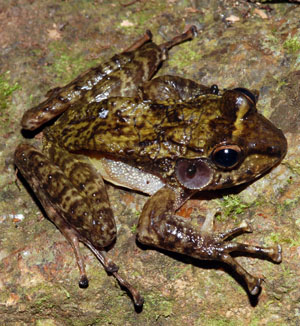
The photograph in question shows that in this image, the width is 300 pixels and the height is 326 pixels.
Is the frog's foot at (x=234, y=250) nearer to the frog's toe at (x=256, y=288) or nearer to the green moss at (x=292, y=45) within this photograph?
the frog's toe at (x=256, y=288)

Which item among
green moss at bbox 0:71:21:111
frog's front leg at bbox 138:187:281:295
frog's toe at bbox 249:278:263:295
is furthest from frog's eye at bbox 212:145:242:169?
green moss at bbox 0:71:21:111

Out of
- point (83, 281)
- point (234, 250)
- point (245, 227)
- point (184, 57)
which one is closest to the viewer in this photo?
point (234, 250)

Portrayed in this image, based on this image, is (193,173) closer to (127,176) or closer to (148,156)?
(148,156)

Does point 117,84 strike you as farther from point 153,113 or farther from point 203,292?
point 203,292

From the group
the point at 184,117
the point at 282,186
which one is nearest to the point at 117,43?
the point at 184,117

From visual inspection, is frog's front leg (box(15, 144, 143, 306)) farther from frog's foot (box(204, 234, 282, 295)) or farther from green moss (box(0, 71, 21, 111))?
green moss (box(0, 71, 21, 111))

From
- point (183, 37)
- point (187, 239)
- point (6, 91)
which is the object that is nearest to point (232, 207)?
point (187, 239)
